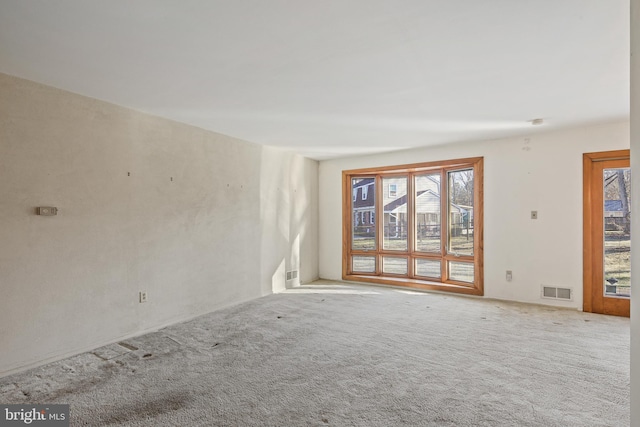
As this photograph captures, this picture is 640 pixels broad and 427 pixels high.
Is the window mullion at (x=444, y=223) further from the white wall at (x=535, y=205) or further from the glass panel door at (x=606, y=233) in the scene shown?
the glass panel door at (x=606, y=233)

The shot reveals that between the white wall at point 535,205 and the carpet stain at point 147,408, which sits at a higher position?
the white wall at point 535,205

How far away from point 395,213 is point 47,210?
203 inches

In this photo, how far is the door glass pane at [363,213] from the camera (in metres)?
6.58

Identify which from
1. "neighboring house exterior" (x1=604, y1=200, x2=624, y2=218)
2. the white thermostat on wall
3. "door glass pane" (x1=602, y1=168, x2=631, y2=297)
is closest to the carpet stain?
the white thermostat on wall

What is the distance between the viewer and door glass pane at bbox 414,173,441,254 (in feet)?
19.3

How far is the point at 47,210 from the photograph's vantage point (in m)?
2.96

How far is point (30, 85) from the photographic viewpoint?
2.88 metres

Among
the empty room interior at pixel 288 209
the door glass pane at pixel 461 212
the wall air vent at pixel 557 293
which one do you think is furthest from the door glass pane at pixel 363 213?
the wall air vent at pixel 557 293

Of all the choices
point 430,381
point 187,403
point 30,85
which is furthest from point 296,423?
point 30,85

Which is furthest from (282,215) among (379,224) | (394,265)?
(394,265)

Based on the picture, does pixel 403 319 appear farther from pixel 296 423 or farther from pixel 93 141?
pixel 93 141

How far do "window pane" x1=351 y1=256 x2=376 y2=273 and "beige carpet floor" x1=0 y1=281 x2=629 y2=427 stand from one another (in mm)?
2351

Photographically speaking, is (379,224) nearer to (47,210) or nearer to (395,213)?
(395,213)

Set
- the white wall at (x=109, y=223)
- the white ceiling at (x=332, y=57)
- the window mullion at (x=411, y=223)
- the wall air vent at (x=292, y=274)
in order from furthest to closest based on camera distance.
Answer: the window mullion at (x=411, y=223), the wall air vent at (x=292, y=274), the white wall at (x=109, y=223), the white ceiling at (x=332, y=57)
